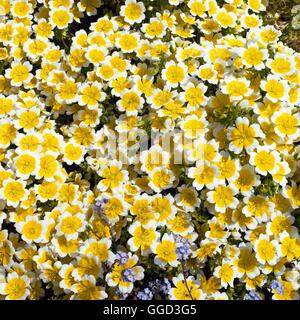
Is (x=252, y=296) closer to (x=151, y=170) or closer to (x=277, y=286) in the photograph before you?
(x=277, y=286)

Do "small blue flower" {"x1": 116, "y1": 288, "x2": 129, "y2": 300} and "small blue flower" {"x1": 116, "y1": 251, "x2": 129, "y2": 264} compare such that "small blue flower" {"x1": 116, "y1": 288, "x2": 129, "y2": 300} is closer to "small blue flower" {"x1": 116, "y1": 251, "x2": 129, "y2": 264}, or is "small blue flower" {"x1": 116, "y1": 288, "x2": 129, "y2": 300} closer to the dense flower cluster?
the dense flower cluster

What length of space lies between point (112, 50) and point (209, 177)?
4.21 feet

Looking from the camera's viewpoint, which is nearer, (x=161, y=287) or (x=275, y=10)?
(x=161, y=287)

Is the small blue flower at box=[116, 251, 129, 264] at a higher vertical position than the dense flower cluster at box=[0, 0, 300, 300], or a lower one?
lower

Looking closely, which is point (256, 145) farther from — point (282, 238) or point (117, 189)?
point (117, 189)

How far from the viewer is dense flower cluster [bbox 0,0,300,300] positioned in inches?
113

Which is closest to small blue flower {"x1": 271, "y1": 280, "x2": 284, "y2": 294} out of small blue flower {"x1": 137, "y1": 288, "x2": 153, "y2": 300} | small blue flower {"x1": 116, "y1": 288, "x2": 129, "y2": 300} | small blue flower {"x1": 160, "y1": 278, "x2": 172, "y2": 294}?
small blue flower {"x1": 160, "y1": 278, "x2": 172, "y2": 294}

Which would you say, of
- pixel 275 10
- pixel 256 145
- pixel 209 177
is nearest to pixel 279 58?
pixel 256 145

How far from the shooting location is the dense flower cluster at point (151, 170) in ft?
9.41

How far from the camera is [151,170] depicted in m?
3.07

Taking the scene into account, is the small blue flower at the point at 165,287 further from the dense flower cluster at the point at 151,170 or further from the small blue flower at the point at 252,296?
the small blue flower at the point at 252,296

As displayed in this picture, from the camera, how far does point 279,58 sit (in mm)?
3348

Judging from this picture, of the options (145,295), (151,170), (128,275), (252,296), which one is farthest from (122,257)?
(252,296)

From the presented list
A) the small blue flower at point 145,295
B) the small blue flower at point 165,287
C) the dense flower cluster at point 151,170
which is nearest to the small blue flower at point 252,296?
the dense flower cluster at point 151,170
